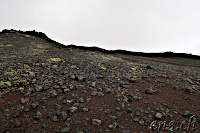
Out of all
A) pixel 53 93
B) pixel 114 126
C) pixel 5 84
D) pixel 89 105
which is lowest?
pixel 114 126

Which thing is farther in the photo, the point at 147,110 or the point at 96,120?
the point at 147,110

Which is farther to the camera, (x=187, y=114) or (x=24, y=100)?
(x=24, y=100)

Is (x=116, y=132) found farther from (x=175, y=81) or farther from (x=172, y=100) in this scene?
(x=175, y=81)

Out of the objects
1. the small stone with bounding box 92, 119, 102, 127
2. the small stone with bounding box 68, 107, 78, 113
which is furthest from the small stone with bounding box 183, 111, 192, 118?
the small stone with bounding box 68, 107, 78, 113

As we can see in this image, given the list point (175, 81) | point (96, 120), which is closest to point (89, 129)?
point (96, 120)

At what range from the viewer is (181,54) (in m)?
29.4

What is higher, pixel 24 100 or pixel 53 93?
pixel 53 93

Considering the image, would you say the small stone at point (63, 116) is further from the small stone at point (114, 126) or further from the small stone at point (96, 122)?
the small stone at point (114, 126)

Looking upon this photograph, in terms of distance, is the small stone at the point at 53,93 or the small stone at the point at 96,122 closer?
the small stone at the point at 96,122

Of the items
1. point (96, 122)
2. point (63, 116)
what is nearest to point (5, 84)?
point (63, 116)

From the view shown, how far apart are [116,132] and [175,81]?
7270 mm

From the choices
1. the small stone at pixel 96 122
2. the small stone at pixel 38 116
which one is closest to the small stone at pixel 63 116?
the small stone at pixel 38 116

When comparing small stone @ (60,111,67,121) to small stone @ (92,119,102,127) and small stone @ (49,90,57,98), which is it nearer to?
small stone @ (92,119,102,127)

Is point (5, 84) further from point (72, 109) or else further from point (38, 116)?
point (72, 109)
